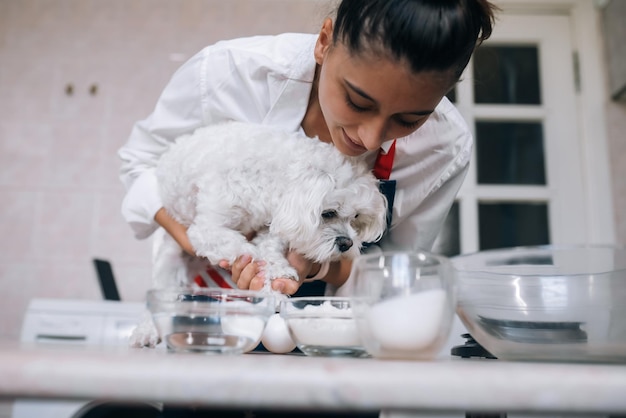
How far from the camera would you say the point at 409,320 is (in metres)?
0.49

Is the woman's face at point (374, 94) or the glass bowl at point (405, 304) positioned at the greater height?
the woman's face at point (374, 94)

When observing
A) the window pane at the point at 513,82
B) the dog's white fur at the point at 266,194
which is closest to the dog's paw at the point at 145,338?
the dog's white fur at the point at 266,194

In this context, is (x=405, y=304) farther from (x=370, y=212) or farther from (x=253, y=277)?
(x=370, y=212)

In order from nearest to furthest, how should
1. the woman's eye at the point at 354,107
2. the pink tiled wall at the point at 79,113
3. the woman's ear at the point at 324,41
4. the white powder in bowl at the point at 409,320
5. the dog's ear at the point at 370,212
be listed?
the white powder in bowl at the point at 409,320
the woman's eye at the point at 354,107
the woman's ear at the point at 324,41
the dog's ear at the point at 370,212
the pink tiled wall at the point at 79,113

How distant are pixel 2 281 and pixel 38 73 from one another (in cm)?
104

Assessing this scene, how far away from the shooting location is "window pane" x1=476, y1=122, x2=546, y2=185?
9.36ft

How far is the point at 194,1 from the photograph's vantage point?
301 cm

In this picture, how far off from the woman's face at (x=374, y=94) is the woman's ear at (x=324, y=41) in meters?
0.04

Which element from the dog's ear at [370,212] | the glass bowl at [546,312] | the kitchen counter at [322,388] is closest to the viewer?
the kitchen counter at [322,388]

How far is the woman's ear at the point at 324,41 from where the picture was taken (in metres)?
0.96

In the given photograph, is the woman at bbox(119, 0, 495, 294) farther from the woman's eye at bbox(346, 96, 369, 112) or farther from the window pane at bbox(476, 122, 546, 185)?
the window pane at bbox(476, 122, 546, 185)

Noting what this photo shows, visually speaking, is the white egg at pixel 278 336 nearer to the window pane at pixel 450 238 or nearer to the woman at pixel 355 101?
the woman at pixel 355 101

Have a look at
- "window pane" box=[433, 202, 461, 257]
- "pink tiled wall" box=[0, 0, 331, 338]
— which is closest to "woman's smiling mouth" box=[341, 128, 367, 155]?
"window pane" box=[433, 202, 461, 257]

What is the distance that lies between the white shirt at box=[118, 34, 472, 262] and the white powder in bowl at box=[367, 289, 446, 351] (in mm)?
620
